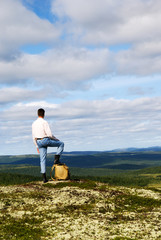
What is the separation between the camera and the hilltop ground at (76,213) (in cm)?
1370

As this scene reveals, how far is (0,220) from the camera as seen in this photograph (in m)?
15.5

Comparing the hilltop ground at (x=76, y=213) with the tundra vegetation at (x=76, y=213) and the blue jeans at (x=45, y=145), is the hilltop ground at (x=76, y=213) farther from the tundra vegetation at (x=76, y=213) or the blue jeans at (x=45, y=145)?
the blue jeans at (x=45, y=145)

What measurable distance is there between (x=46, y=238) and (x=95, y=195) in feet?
30.1

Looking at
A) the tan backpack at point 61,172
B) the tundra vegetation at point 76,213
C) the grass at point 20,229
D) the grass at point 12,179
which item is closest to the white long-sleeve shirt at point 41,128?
the tan backpack at point 61,172

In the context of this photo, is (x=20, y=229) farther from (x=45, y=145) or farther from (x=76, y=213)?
(x=45, y=145)

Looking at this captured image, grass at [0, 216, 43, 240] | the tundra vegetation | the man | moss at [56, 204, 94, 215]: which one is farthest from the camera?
the man

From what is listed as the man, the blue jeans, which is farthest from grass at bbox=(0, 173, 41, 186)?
the man

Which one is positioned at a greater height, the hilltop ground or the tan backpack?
the tan backpack

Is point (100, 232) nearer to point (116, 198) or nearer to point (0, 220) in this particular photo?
point (0, 220)

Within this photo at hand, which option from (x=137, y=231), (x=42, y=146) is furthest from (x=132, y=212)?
(x=42, y=146)

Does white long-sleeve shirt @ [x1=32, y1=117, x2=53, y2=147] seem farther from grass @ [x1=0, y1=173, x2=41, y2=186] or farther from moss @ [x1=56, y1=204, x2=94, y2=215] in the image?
grass @ [x1=0, y1=173, x2=41, y2=186]

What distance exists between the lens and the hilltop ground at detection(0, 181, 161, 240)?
13703mm

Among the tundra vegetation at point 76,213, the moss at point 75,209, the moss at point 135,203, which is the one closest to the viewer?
the tundra vegetation at point 76,213

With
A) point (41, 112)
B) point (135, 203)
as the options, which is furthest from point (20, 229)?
point (41, 112)
